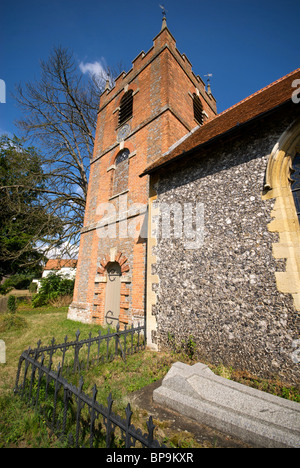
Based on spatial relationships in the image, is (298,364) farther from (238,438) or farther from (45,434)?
(45,434)

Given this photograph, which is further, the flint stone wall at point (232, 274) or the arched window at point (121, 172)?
the arched window at point (121, 172)

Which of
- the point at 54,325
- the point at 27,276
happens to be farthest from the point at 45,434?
the point at 27,276

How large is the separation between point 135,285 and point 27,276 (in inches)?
1215

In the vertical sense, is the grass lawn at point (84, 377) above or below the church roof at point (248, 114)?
below

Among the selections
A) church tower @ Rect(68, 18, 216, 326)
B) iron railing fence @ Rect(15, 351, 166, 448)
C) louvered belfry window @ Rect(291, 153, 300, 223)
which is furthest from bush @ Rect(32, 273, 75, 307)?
louvered belfry window @ Rect(291, 153, 300, 223)

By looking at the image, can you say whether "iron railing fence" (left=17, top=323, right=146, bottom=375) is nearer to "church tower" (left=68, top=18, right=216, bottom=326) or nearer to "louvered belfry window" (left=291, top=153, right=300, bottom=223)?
"church tower" (left=68, top=18, right=216, bottom=326)

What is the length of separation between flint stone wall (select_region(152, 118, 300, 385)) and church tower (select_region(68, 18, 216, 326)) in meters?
2.21

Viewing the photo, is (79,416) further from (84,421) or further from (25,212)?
(25,212)

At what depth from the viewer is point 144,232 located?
7.63m

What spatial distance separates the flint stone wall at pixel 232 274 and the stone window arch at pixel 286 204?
0.40ft

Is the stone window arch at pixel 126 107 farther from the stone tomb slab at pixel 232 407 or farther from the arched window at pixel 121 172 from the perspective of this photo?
the stone tomb slab at pixel 232 407

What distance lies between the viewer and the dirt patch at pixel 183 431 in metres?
2.36

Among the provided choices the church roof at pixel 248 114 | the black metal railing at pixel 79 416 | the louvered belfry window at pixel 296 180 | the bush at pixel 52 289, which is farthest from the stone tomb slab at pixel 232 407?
the bush at pixel 52 289
